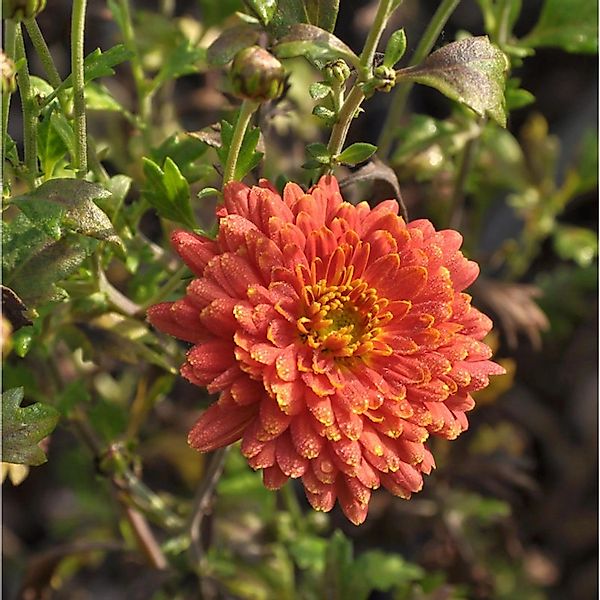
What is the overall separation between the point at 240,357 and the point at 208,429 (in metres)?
0.09

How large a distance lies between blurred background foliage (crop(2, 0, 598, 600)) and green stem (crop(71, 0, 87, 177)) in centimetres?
3

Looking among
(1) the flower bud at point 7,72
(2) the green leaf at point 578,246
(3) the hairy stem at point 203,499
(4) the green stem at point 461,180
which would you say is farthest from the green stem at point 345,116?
(2) the green leaf at point 578,246

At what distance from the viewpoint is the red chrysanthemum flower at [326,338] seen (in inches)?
35.8

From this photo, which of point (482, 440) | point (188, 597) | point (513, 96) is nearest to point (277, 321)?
point (513, 96)

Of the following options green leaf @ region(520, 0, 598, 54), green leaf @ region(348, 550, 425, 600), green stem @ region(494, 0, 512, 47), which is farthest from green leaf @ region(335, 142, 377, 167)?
green leaf @ region(348, 550, 425, 600)

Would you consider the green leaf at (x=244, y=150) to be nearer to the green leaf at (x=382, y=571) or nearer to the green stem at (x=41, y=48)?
the green stem at (x=41, y=48)

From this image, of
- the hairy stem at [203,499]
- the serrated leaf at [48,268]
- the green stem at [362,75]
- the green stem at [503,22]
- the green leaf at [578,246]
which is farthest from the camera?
the green leaf at [578,246]

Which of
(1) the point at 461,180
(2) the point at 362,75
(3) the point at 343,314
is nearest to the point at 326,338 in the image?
(3) the point at 343,314

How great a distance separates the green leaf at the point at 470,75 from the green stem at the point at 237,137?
17 centimetres

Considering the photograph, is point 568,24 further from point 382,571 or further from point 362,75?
point 382,571

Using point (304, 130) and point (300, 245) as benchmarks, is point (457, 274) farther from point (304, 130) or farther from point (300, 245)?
point (304, 130)

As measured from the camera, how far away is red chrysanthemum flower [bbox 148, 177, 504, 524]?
91 cm

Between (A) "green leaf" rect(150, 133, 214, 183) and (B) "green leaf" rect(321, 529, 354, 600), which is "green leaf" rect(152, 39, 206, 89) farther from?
(B) "green leaf" rect(321, 529, 354, 600)

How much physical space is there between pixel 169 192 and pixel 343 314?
0.25 meters
